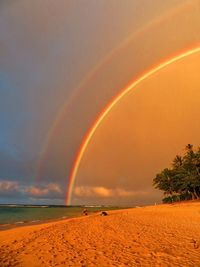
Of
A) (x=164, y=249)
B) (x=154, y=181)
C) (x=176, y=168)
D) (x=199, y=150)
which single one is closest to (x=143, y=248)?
(x=164, y=249)

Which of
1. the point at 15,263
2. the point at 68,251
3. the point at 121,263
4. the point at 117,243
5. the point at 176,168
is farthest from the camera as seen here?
the point at 176,168

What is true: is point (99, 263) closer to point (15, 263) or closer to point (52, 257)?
point (52, 257)

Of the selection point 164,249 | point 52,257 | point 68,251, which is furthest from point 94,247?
point 164,249

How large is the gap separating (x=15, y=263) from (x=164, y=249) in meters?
5.49

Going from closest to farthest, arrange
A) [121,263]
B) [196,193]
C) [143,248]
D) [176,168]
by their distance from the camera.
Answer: [121,263] → [143,248] → [196,193] → [176,168]

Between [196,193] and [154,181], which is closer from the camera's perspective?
[196,193]

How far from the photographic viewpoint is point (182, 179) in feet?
229

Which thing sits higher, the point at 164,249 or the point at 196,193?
the point at 196,193

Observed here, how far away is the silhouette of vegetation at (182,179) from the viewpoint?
212ft

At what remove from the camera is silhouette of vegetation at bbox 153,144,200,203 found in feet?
212

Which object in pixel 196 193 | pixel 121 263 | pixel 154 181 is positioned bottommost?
pixel 121 263

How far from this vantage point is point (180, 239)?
1306 centimetres

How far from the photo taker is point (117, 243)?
13.1 m

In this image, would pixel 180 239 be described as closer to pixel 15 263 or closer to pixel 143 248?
pixel 143 248
